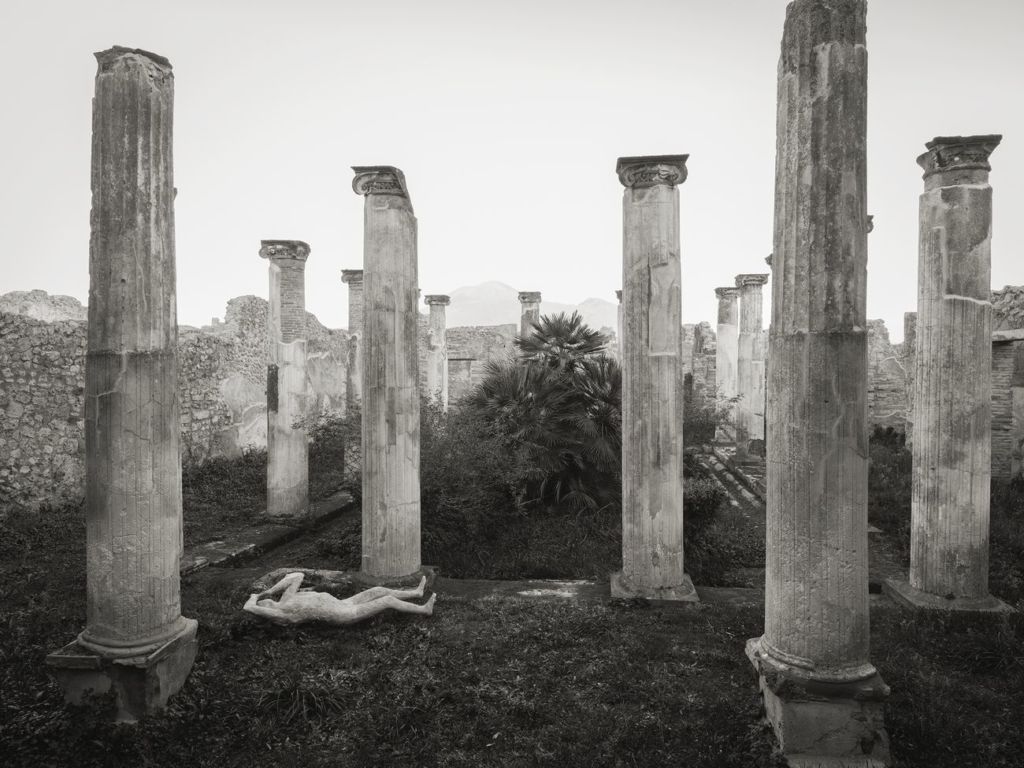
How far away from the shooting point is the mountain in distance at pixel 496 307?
4710 inches

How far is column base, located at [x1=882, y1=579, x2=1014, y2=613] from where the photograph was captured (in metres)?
5.32

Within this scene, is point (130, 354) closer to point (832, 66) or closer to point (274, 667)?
point (274, 667)

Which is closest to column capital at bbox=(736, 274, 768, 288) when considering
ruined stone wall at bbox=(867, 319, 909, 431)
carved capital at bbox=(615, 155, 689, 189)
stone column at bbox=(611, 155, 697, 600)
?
ruined stone wall at bbox=(867, 319, 909, 431)

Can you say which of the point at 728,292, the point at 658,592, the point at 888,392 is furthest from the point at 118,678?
the point at 888,392

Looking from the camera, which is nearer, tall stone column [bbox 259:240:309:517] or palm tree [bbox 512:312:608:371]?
tall stone column [bbox 259:240:309:517]

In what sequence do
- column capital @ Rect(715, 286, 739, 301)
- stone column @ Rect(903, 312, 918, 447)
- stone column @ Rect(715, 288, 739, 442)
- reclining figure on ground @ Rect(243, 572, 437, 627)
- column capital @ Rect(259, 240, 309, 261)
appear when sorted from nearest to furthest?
reclining figure on ground @ Rect(243, 572, 437, 627) < column capital @ Rect(259, 240, 309, 261) < stone column @ Rect(903, 312, 918, 447) < stone column @ Rect(715, 288, 739, 442) < column capital @ Rect(715, 286, 739, 301)

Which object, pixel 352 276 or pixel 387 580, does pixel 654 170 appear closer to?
pixel 387 580

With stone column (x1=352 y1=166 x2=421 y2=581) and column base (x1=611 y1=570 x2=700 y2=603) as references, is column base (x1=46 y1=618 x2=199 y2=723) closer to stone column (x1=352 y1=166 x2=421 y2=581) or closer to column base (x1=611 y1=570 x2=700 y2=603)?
stone column (x1=352 y1=166 x2=421 y2=581)

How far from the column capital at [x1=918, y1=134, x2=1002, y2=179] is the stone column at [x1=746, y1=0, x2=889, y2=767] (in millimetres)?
2913

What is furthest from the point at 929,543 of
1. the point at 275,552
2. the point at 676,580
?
the point at 275,552

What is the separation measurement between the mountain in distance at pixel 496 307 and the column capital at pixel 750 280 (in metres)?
95.8

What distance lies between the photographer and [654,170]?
586cm

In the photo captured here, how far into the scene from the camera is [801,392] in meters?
3.41

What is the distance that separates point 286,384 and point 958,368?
8229 mm
